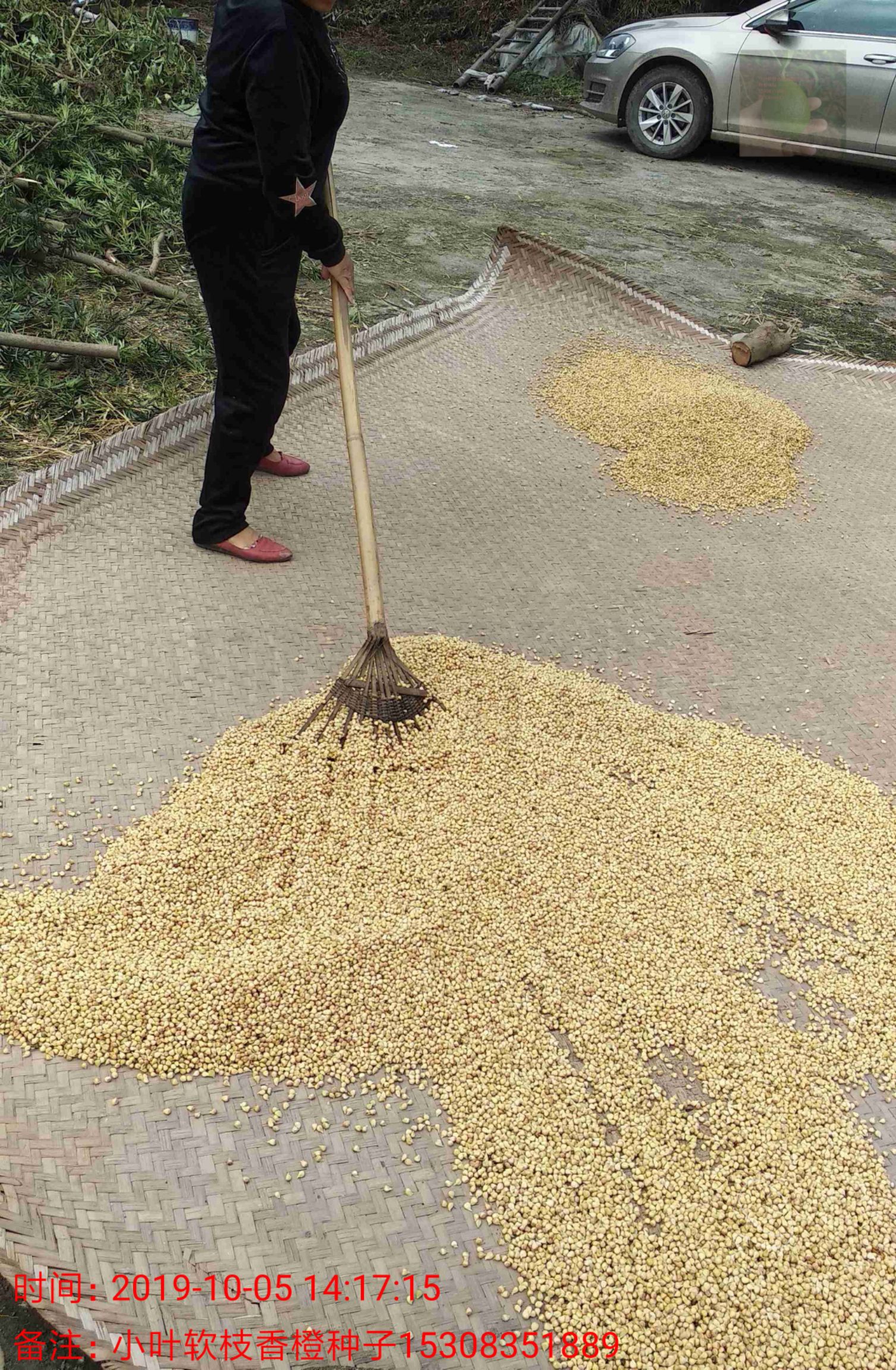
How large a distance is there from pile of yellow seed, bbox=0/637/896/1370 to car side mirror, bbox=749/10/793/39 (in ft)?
19.2

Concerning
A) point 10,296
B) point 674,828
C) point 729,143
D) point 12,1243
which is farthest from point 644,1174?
point 729,143

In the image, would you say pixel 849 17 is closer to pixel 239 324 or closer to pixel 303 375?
pixel 303 375

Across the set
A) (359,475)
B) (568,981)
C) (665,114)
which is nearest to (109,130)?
(359,475)

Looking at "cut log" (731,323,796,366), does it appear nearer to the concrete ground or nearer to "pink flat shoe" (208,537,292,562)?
the concrete ground

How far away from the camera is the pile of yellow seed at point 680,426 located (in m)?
3.09

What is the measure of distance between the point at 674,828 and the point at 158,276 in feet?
10.5

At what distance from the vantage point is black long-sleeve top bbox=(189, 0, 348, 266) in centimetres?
184

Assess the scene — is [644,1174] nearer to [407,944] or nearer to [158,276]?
[407,944]

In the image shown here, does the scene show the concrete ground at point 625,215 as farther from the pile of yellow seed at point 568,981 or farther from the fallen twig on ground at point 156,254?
the pile of yellow seed at point 568,981

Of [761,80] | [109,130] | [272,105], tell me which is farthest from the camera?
[761,80]

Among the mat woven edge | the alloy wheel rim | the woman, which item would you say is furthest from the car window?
the woman

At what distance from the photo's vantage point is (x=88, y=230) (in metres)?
4.03

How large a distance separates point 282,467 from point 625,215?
11.6 feet

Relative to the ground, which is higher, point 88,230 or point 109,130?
point 109,130
